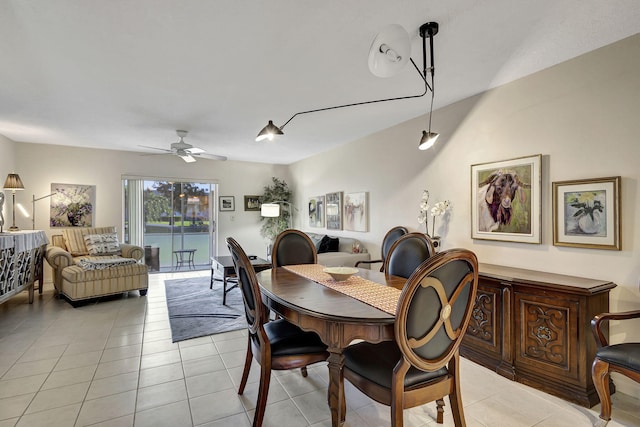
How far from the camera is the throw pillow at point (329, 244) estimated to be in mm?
5078

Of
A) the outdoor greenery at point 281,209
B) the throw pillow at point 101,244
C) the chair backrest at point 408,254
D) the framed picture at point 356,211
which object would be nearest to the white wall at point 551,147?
the framed picture at point 356,211

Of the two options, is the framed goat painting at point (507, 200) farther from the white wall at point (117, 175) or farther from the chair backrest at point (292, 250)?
the white wall at point (117, 175)

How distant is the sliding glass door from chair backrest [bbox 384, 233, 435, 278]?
5.25 meters

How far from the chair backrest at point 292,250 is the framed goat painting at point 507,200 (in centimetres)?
167

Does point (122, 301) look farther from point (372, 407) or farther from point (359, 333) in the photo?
point (359, 333)

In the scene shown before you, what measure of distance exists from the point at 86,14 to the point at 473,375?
3625 mm

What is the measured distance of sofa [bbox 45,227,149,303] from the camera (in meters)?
4.18

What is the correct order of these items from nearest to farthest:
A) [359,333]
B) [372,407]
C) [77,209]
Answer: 1. [359,333]
2. [372,407]
3. [77,209]

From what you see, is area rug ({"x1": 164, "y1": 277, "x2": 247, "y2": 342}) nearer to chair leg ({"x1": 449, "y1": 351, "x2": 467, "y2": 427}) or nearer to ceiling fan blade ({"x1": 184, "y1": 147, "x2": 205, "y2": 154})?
ceiling fan blade ({"x1": 184, "y1": 147, "x2": 205, "y2": 154})

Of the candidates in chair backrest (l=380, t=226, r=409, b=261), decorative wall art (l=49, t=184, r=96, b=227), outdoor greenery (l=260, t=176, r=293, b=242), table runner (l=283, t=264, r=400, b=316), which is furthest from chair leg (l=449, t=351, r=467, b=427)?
decorative wall art (l=49, t=184, r=96, b=227)

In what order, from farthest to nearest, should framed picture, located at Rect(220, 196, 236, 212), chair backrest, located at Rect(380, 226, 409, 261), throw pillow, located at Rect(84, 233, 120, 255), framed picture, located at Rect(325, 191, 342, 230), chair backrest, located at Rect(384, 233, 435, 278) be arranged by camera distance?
framed picture, located at Rect(220, 196, 236, 212)
framed picture, located at Rect(325, 191, 342, 230)
throw pillow, located at Rect(84, 233, 120, 255)
chair backrest, located at Rect(380, 226, 409, 261)
chair backrest, located at Rect(384, 233, 435, 278)

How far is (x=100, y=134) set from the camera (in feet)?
15.5

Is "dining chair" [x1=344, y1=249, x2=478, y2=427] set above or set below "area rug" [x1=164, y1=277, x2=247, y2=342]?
above

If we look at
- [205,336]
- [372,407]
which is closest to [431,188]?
[372,407]
